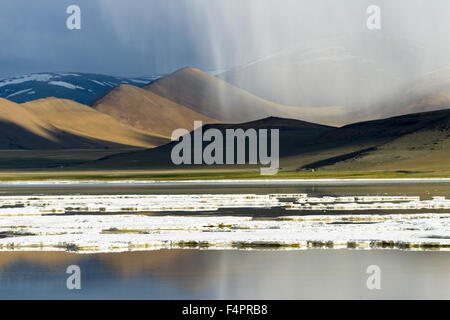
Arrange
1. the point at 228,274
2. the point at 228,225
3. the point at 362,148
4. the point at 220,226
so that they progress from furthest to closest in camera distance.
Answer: the point at 362,148
the point at 228,225
the point at 220,226
the point at 228,274

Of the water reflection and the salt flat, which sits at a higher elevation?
the salt flat

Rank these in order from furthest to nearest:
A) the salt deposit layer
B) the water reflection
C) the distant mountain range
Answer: the distant mountain range → the salt deposit layer → the water reflection

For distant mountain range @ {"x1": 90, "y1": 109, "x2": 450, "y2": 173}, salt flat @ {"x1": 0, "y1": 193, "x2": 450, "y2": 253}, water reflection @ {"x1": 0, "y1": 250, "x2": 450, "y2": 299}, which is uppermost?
distant mountain range @ {"x1": 90, "y1": 109, "x2": 450, "y2": 173}

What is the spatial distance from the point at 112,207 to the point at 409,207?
1437cm

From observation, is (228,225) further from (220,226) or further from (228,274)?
(228,274)

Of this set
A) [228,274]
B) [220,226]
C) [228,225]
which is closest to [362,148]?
[228,225]

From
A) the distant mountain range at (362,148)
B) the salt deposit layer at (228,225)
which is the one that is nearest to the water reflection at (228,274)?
the salt deposit layer at (228,225)

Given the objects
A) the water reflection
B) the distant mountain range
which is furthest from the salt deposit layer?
the distant mountain range

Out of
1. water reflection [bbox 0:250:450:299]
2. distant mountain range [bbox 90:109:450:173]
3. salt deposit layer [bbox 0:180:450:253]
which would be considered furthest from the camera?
distant mountain range [bbox 90:109:450:173]

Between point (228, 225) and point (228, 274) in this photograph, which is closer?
point (228, 274)

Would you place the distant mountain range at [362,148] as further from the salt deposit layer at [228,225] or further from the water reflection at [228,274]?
the water reflection at [228,274]

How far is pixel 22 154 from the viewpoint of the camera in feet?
563

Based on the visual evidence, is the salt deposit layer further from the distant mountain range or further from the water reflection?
the distant mountain range
